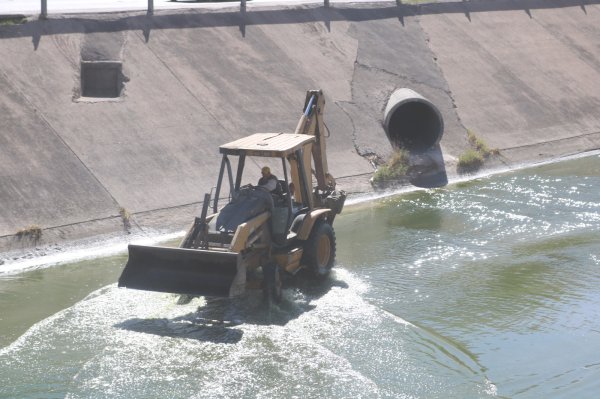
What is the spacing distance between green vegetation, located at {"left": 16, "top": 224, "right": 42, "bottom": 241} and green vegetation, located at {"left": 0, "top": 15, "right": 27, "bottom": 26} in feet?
23.2

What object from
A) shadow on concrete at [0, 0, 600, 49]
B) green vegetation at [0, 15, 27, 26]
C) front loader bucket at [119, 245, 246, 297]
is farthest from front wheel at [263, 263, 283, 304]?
green vegetation at [0, 15, 27, 26]

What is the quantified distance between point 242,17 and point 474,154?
7.14 metres

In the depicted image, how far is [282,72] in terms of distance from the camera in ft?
83.7

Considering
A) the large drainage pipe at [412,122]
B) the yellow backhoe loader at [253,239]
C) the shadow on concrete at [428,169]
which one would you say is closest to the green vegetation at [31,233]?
the yellow backhoe loader at [253,239]

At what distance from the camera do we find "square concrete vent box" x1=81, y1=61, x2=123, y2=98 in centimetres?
2270

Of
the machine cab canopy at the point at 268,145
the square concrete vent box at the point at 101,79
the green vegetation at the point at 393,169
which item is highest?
the square concrete vent box at the point at 101,79

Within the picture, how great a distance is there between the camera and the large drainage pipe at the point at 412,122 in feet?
81.9

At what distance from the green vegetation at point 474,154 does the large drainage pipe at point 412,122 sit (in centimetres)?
84

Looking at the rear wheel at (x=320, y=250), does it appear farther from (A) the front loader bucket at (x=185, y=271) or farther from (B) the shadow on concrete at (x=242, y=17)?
(B) the shadow on concrete at (x=242, y=17)

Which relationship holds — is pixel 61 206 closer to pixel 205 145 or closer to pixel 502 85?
A: pixel 205 145

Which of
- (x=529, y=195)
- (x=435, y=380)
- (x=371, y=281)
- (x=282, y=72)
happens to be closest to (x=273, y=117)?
(x=282, y=72)

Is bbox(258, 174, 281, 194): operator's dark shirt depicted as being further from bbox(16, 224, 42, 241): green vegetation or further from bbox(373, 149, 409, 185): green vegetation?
bbox(373, 149, 409, 185): green vegetation

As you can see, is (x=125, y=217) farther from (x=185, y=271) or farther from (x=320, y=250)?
(x=185, y=271)

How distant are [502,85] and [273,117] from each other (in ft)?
27.4
